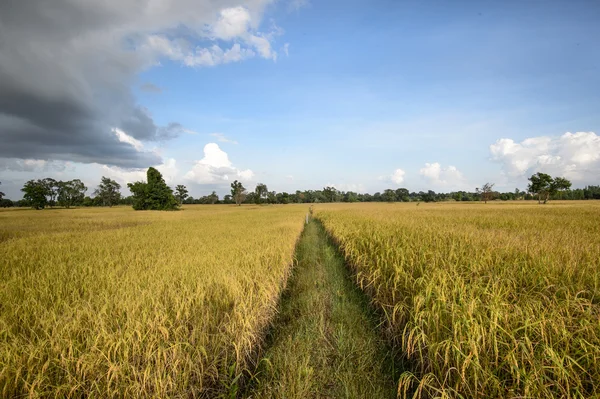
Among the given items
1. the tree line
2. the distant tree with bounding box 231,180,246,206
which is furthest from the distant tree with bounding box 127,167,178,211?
the distant tree with bounding box 231,180,246,206

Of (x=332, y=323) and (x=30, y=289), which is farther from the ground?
(x=30, y=289)

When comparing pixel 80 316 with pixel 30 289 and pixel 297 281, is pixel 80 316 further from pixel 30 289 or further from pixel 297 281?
pixel 297 281

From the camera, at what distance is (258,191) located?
296ft

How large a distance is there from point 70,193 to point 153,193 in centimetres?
5711

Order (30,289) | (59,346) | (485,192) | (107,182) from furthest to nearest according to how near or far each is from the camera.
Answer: (107,182) < (485,192) < (30,289) < (59,346)

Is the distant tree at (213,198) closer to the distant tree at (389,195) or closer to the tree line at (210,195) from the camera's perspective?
the tree line at (210,195)

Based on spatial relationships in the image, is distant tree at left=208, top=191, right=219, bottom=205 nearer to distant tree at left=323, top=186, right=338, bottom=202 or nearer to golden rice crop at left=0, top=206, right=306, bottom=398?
distant tree at left=323, top=186, right=338, bottom=202

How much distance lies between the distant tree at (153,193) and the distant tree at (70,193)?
49848 millimetres

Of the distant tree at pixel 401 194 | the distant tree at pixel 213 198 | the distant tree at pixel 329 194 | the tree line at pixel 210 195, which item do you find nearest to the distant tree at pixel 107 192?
the tree line at pixel 210 195

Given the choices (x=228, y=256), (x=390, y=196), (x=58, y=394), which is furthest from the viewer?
(x=390, y=196)

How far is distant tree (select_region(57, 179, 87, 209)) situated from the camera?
3019 inches

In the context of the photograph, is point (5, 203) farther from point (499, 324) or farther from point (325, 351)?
point (499, 324)

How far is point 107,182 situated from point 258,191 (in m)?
50.9

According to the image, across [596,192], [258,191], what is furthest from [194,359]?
[596,192]
